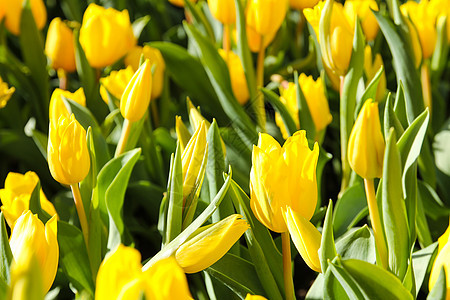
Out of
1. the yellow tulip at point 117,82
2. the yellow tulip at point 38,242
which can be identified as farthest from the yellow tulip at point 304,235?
the yellow tulip at point 117,82

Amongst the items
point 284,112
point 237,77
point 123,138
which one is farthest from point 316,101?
Answer: point 123,138

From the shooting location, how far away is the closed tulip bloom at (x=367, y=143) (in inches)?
23.2

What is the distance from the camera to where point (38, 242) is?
1.72 ft

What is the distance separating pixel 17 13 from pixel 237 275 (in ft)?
2.66

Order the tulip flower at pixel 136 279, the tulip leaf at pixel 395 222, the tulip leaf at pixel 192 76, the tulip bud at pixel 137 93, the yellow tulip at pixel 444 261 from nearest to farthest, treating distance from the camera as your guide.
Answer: the tulip flower at pixel 136 279, the yellow tulip at pixel 444 261, the tulip leaf at pixel 395 222, the tulip bud at pixel 137 93, the tulip leaf at pixel 192 76

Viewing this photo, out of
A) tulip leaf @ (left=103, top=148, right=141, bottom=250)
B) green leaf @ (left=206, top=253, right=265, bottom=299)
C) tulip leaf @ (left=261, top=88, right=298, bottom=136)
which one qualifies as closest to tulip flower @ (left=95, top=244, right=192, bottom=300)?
green leaf @ (left=206, top=253, right=265, bottom=299)

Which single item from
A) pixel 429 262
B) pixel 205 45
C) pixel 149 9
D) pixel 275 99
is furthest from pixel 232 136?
pixel 149 9

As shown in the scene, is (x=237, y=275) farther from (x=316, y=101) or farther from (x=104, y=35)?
(x=104, y=35)

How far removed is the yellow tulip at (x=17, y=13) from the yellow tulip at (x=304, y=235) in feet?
2.79

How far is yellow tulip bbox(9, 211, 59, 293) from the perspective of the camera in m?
0.52

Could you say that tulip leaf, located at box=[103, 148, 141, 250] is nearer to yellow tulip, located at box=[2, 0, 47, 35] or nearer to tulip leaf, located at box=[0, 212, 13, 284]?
tulip leaf, located at box=[0, 212, 13, 284]

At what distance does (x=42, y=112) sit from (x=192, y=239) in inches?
31.8

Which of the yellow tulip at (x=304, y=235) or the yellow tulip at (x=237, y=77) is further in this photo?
the yellow tulip at (x=237, y=77)

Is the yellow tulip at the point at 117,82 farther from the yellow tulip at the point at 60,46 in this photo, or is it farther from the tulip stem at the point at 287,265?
the tulip stem at the point at 287,265
